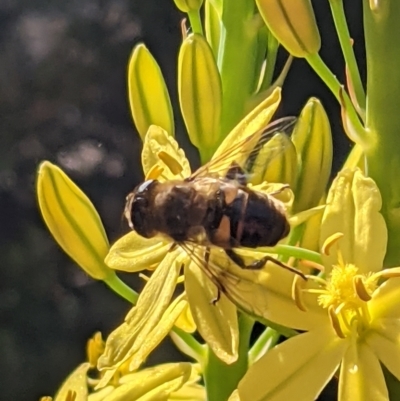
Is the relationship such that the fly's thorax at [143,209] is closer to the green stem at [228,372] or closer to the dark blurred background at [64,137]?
the green stem at [228,372]

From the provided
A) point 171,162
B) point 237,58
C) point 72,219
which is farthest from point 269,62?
point 72,219

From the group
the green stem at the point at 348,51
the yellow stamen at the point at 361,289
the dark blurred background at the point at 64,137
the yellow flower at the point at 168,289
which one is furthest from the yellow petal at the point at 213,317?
the dark blurred background at the point at 64,137

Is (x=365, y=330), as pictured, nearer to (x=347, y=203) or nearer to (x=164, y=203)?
(x=347, y=203)

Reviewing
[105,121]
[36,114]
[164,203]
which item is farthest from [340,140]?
[164,203]

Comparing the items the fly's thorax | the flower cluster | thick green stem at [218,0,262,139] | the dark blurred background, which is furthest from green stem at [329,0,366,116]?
the dark blurred background

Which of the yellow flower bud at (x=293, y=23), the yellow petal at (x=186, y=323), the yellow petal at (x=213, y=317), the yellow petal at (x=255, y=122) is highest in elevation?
the yellow flower bud at (x=293, y=23)
